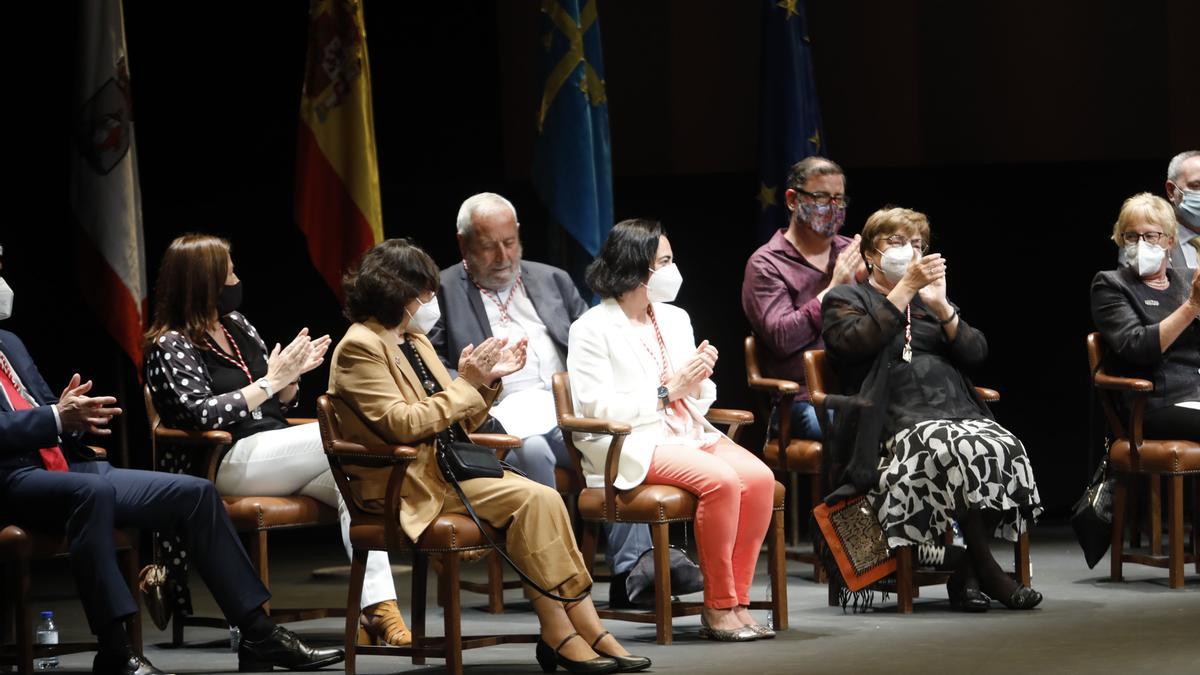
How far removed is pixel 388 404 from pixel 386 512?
10.5 inches

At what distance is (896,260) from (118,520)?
2.41 m

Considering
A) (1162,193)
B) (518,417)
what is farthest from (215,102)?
(1162,193)

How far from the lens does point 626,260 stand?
16.9 ft

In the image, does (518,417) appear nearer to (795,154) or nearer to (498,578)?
(498,578)

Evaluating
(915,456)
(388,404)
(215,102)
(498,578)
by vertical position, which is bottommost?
(498,578)

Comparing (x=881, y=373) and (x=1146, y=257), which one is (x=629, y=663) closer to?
(x=881, y=373)

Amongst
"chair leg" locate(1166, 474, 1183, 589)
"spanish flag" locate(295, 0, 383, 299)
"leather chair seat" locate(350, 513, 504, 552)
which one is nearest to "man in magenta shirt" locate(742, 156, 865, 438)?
"chair leg" locate(1166, 474, 1183, 589)

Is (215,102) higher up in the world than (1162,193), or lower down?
higher up

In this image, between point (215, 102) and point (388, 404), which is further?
point (215, 102)

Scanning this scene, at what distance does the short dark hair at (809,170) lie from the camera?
242 inches

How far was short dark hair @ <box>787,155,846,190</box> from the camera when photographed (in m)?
6.14

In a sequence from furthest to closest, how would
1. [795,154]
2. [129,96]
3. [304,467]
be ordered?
1. [795,154]
2. [129,96]
3. [304,467]

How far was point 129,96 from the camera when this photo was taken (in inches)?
253

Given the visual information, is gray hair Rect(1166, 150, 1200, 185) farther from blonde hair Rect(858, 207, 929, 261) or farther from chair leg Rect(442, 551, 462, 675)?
chair leg Rect(442, 551, 462, 675)
